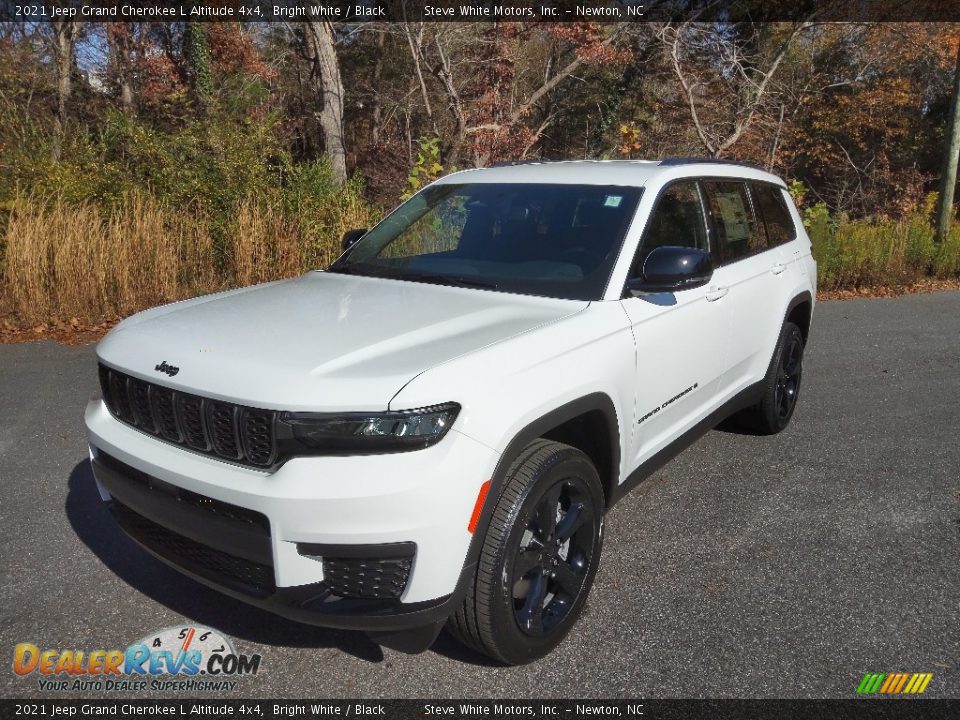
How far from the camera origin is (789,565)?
11.6ft

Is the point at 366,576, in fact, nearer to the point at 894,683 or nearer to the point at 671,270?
the point at 671,270

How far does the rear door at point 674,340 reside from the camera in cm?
330

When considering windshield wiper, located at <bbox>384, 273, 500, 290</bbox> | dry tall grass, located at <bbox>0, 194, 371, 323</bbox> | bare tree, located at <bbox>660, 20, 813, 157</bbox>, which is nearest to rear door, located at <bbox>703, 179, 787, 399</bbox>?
windshield wiper, located at <bbox>384, 273, 500, 290</bbox>

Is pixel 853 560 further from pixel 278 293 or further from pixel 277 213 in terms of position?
pixel 277 213

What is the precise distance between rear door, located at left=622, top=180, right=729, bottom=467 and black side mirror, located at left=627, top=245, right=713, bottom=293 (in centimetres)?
7

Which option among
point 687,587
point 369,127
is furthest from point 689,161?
point 369,127

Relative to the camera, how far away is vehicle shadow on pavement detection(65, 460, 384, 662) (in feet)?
9.67

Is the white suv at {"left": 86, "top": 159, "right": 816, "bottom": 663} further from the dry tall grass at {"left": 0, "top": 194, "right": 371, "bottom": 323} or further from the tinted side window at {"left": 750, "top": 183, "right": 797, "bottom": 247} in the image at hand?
the dry tall grass at {"left": 0, "top": 194, "right": 371, "bottom": 323}

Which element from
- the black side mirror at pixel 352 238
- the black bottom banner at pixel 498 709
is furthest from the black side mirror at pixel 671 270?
the black side mirror at pixel 352 238

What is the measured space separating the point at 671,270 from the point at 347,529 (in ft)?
5.81

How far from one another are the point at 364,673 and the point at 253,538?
79cm

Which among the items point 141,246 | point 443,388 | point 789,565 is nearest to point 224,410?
point 443,388

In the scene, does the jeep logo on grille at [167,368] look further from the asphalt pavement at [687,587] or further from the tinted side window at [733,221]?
the tinted side window at [733,221]

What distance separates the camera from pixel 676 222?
3.84 meters
